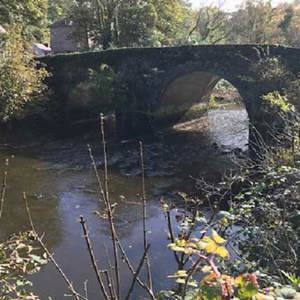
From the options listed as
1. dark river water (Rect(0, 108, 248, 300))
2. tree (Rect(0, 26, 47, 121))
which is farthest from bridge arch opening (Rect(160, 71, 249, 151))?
tree (Rect(0, 26, 47, 121))

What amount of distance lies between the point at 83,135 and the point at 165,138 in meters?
3.83

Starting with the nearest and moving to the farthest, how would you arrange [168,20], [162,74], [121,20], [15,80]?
[15,80] < [162,74] < [121,20] < [168,20]

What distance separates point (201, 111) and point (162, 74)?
573cm

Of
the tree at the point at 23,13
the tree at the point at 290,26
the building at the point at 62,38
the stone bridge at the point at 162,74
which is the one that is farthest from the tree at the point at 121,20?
the stone bridge at the point at 162,74

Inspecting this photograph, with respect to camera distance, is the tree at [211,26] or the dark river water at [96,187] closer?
the dark river water at [96,187]

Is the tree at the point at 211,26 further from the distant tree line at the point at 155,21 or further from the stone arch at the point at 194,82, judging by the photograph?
the stone arch at the point at 194,82

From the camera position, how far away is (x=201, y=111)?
95.3 feet

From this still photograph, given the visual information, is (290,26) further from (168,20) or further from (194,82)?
(194,82)

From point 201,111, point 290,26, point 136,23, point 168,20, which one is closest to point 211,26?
point 168,20

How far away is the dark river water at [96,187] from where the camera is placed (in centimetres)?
943

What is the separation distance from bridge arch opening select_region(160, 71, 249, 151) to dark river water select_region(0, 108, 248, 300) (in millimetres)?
177

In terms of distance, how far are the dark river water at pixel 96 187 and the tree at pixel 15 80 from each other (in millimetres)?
1891

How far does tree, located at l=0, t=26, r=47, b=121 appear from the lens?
21.5 metres

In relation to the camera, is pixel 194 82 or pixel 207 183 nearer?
pixel 207 183
